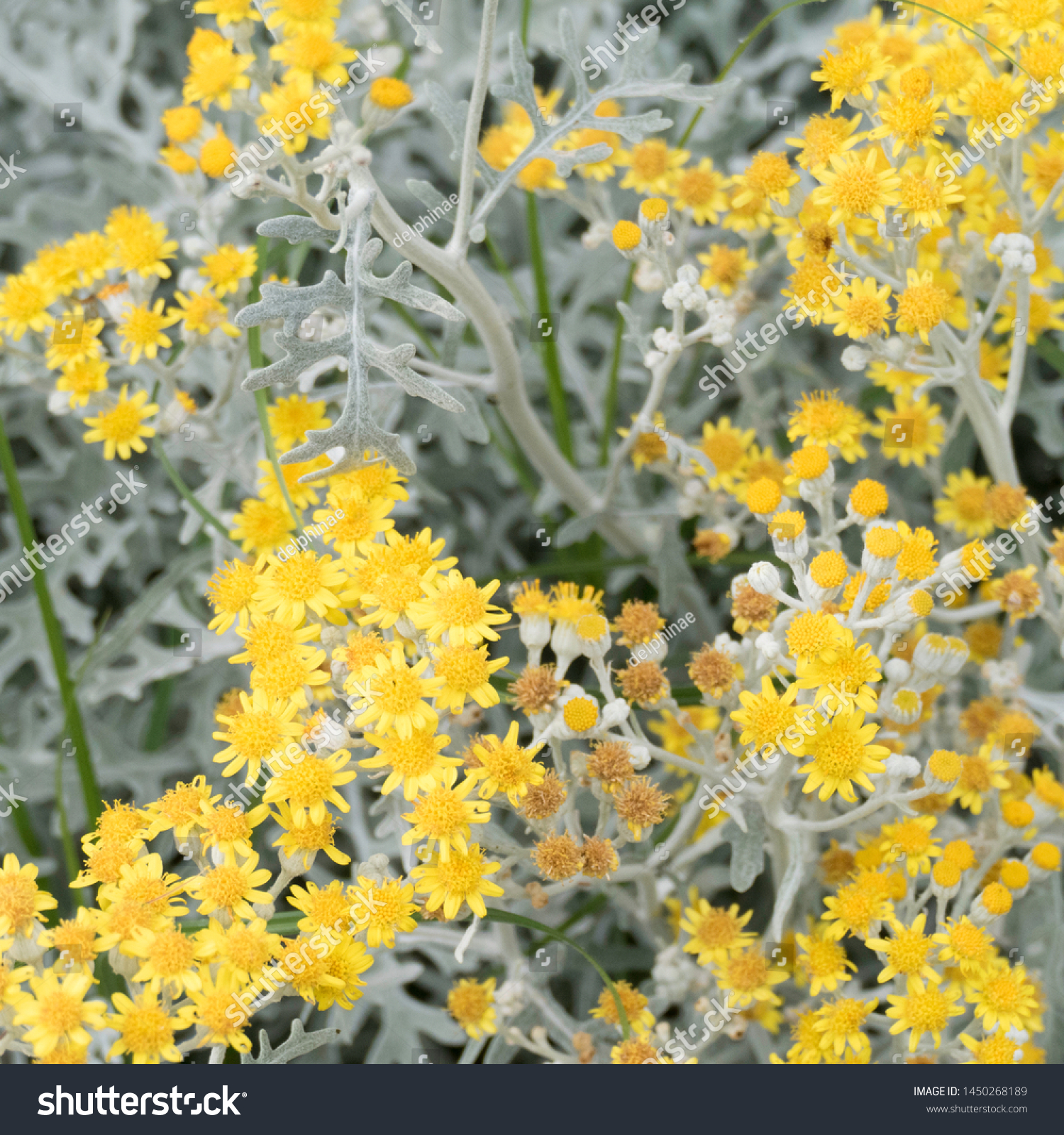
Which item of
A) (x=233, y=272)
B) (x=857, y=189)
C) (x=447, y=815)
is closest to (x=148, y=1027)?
(x=447, y=815)

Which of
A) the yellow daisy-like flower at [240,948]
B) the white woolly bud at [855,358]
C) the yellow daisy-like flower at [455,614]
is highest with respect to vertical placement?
the white woolly bud at [855,358]

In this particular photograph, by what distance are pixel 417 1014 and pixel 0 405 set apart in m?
1.57

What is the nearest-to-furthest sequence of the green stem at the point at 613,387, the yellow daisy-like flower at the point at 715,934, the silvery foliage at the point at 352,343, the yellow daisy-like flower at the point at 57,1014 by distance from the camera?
the yellow daisy-like flower at the point at 57,1014 < the silvery foliage at the point at 352,343 < the yellow daisy-like flower at the point at 715,934 < the green stem at the point at 613,387

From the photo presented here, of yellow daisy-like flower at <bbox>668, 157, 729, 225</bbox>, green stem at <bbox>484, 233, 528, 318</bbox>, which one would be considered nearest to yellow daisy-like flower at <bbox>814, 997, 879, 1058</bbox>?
yellow daisy-like flower at <bbox>668, 157, 729, 225</bbox>

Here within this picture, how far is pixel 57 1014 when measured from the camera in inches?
51.1

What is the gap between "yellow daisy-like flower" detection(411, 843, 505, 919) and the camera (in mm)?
1350

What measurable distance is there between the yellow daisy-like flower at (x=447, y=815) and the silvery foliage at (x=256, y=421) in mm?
499

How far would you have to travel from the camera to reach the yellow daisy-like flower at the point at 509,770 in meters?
1.37

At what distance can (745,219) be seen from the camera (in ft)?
5.76

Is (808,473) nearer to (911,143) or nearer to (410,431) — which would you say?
(911,143)

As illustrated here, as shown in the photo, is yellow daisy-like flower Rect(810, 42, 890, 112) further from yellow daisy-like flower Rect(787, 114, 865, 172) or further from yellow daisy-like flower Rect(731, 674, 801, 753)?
yellow daisy-like flower Rect(731, 674, 801, 753)

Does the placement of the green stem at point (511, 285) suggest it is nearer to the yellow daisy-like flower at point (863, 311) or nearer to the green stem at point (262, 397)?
the green stem at point (262, 397)

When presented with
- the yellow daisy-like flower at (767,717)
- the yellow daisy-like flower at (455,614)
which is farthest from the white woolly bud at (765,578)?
the yellow daisy-like flower at (455,614)

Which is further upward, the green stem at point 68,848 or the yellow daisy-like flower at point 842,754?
the green stem at point 68,848
